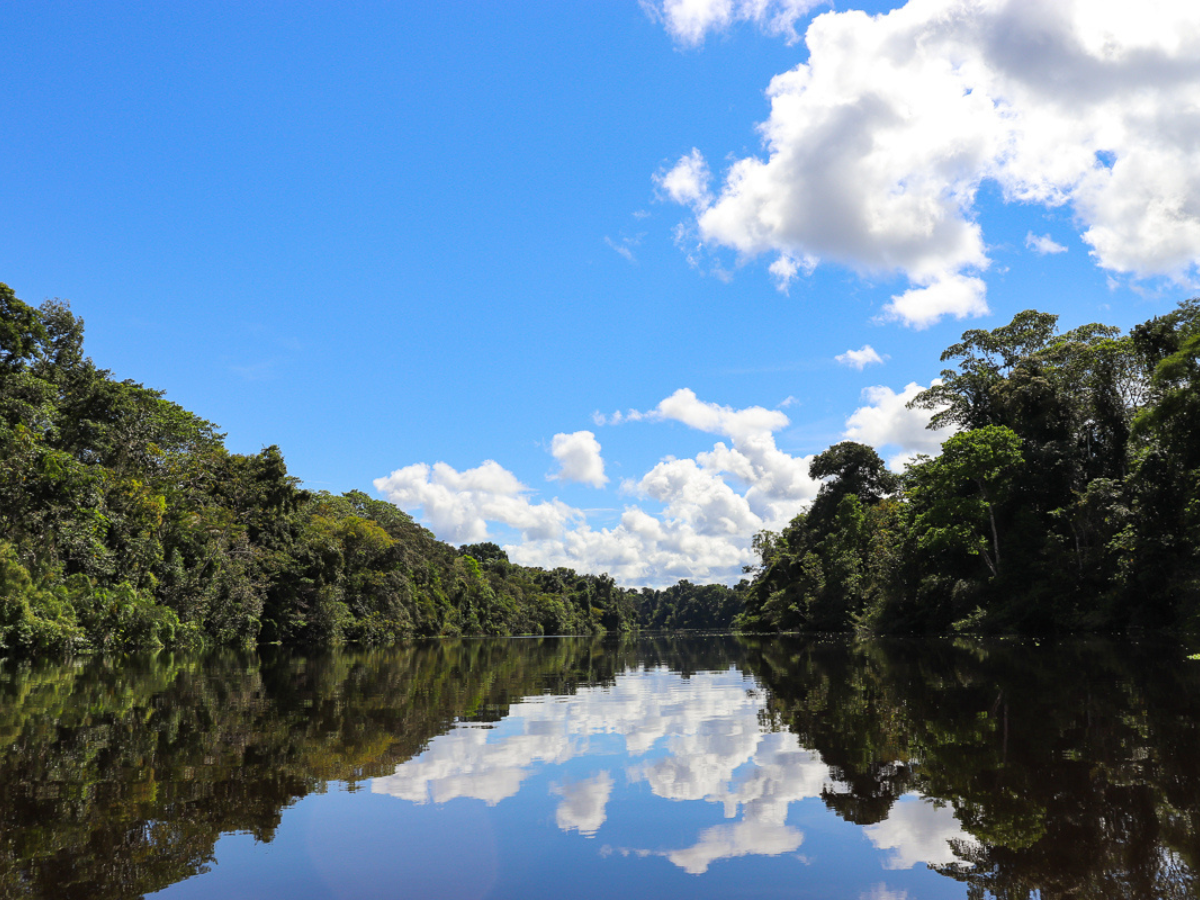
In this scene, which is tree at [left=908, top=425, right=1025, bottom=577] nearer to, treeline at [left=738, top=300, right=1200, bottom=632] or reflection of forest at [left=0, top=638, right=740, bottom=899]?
treeline at [left=738, top=300, right=1200, bottom=632]

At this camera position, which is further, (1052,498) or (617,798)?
(1052,498)

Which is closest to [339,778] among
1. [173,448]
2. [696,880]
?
[696,880]

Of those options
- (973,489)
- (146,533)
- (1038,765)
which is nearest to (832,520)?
(973,489)

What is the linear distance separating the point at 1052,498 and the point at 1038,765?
40.7 meters

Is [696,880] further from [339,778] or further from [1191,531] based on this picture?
[1191,531]

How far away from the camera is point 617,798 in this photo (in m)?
6.68

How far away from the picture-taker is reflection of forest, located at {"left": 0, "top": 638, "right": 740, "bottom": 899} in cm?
500

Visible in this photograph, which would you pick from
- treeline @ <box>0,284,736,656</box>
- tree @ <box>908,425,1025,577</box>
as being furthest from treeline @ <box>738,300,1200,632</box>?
treeline @ <box>0,284,736,656</box>

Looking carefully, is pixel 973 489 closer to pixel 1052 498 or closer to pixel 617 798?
pixel 1052 498

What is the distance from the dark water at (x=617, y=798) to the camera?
4600 mm

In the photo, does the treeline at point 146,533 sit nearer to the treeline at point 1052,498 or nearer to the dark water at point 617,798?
the dark water at point 617,798

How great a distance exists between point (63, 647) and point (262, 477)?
66.8ft

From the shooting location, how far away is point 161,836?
5465 millimetres

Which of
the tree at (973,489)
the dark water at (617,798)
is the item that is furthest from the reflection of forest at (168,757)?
the tree at (973,489)
